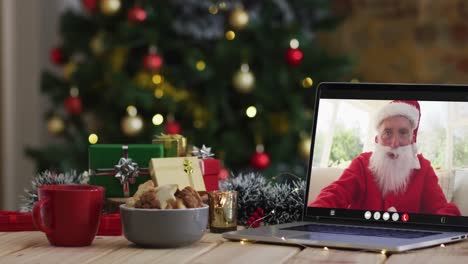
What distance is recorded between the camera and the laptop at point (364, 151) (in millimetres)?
1307

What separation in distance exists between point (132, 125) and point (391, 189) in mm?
1951

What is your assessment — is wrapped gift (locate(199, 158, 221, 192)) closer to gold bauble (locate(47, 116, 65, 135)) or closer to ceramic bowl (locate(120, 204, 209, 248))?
ceramic bowl (locate(120, 204, 209, 248))

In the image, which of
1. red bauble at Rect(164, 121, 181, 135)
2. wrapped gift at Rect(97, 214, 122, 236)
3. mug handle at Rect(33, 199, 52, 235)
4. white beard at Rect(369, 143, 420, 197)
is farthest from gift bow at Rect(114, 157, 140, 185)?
red bauble at Rect(164, 121, 181, 135)

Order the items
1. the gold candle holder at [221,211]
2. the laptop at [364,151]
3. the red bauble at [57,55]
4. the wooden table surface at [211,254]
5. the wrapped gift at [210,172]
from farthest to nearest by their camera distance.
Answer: the red bauble at [57,55] < the wrapped gift at [210,172] < the gold candle holder at [221,211] < the laptop at [364,151] < the wooden table surface at [211,254]

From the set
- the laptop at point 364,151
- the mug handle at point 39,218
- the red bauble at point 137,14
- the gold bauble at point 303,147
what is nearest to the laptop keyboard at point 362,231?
the laptop at point 364,151

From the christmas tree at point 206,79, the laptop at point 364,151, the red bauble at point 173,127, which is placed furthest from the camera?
the christmas tree at point 206,79

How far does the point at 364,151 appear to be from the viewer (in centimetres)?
141

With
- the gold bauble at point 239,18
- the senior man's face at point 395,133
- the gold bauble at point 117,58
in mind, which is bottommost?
the senior man's face at point 395,133

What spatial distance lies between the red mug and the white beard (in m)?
0.41

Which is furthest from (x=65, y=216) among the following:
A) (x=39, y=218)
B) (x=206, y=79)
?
(x=206, y=79)

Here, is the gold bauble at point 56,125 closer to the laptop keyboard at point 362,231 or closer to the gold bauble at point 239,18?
the gold bauble at point 239,18

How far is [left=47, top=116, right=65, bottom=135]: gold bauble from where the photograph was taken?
11.6ft

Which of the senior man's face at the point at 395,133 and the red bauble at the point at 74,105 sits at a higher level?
the red bauble at the point at 74,105

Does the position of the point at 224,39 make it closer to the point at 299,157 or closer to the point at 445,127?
the point at 299,157
